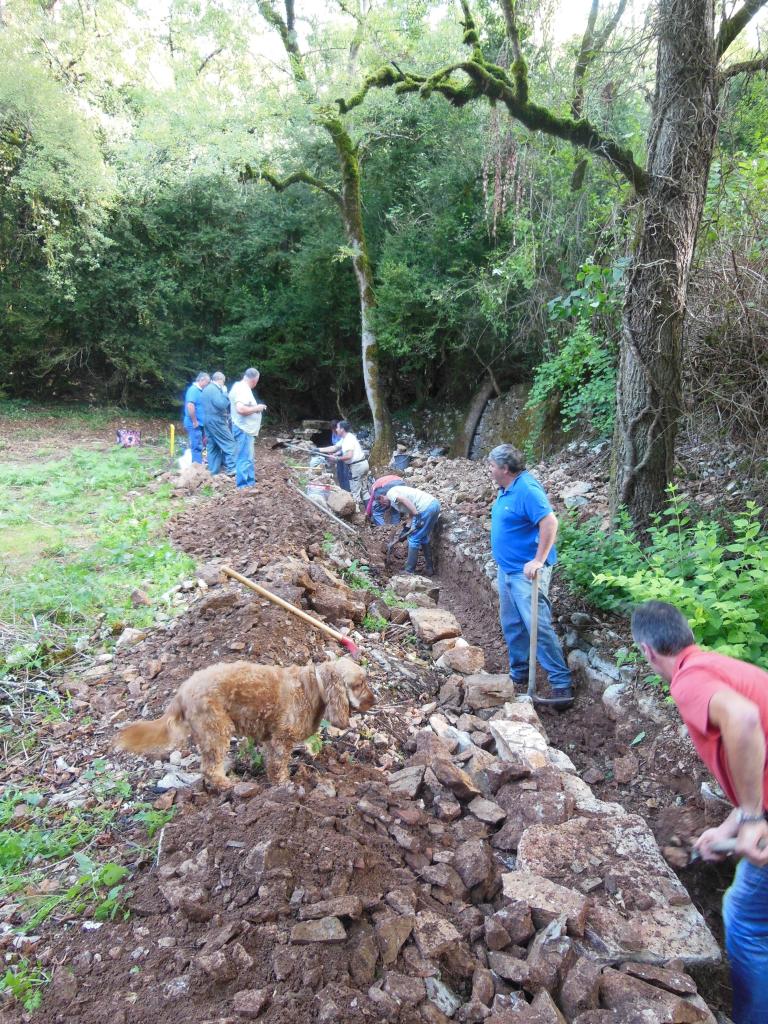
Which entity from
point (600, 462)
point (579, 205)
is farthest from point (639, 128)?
point (600, 462)

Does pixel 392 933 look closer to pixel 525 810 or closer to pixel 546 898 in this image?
pixel 546 898

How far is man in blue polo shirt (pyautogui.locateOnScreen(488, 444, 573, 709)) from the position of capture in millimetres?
4984

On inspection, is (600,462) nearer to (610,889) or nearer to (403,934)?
(610,889)

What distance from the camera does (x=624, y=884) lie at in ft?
9.71

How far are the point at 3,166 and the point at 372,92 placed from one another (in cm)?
953

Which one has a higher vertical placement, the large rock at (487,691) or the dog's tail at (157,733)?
the dog's tail at (157,733)

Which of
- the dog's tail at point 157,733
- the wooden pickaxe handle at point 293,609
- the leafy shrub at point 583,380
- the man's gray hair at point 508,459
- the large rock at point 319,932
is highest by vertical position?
the leafy shrub at point 583,380

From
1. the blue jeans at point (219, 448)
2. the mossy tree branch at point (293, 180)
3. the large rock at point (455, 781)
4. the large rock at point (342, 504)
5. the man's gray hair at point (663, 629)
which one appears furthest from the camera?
the mossy tree branch at point (293, 180)

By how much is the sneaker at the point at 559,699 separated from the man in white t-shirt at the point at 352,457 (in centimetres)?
620

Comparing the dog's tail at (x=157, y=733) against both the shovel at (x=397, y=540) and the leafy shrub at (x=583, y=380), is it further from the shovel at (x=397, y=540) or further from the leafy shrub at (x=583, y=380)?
the leafy shrub at (x=583, y=380)

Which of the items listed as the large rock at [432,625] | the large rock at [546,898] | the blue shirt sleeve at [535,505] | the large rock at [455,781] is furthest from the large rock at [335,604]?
the large rock at [546,898]

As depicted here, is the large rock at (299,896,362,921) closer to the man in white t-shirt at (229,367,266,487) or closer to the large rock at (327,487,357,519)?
the man in white t-shirt at (229,367,266,487)

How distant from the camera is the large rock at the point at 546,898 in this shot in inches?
106

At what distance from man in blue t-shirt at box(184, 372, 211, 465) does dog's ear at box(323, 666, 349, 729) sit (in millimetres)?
7909
